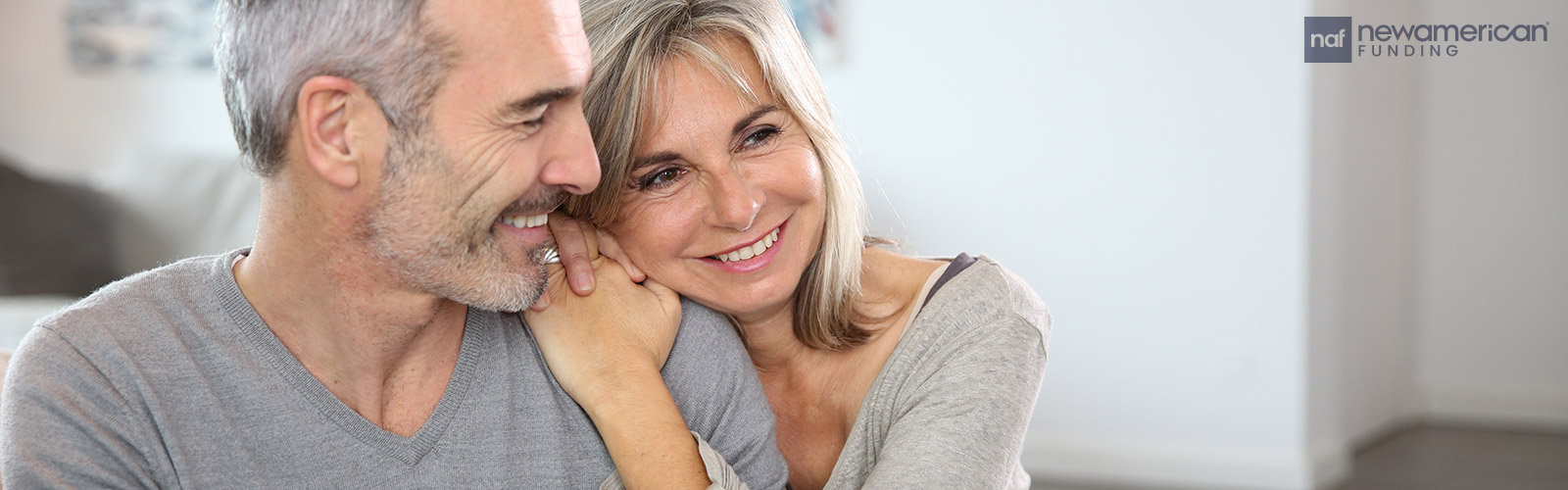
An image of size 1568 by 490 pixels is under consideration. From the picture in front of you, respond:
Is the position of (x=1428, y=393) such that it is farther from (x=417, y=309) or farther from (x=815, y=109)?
(x=417, y=309)

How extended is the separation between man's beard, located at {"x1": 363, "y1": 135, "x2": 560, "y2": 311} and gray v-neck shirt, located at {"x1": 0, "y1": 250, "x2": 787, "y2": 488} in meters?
0.15

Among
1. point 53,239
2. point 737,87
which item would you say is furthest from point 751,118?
point 53,239

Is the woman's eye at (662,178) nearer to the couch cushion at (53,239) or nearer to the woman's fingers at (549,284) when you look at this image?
the woman's fingers at (549,284)

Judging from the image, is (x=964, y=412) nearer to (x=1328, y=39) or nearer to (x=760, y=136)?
(x=760, y=136)

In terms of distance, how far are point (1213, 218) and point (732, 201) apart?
2.49 m

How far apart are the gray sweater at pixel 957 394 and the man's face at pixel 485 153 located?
486 mm

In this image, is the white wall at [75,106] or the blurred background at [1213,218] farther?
the white wall at [75,106]

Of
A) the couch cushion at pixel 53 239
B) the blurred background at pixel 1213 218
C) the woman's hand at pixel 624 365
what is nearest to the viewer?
the woman's hand at pixel 624 365

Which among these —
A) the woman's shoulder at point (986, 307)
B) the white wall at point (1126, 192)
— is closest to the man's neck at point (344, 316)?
the woman's shoulder at point (986, 307)

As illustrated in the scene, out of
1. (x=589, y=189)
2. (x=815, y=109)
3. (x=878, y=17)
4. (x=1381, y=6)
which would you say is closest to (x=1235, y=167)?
(x=1381, y=6)

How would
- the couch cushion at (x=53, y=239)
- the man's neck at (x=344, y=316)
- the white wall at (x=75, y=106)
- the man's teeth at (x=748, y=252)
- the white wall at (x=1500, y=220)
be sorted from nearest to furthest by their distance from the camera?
the man's neck at (x=344, y=316) < the man's teeth at (x=748, y=252) < the couch cushion at (x=53, y=239) < the white wall at (x=1500, y=220) < the white wall at (x=75, y=106)

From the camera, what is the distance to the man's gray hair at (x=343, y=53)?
3.95ft

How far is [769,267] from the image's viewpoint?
1.65 metres

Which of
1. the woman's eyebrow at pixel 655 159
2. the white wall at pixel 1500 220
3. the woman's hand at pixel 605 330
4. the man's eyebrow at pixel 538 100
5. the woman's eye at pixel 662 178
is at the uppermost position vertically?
the man's eyebrow at pixel 538 100
